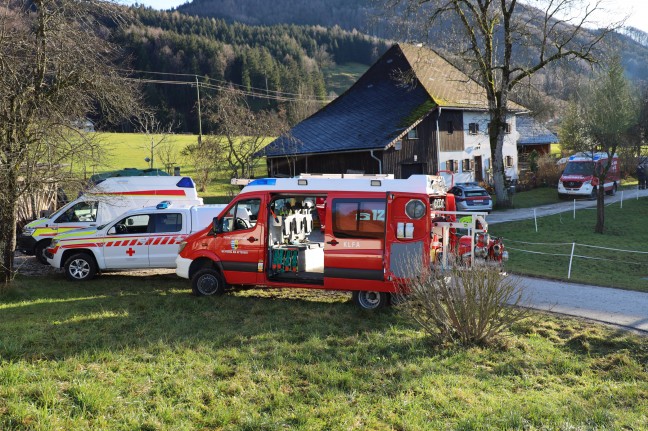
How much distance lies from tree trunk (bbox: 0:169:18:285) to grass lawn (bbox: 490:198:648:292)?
451 inches

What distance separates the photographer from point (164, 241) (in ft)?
40.5

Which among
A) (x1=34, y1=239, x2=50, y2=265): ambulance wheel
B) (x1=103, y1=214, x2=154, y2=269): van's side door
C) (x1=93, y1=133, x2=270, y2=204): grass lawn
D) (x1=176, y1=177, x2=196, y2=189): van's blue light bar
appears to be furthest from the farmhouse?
(x1=103, y1=214, x2=154, y2=269): van's side door

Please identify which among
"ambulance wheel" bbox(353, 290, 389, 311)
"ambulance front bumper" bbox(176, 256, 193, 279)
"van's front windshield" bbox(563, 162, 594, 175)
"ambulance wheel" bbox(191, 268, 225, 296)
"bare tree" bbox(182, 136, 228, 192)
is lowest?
"ambulance wheel" bbox(353, 290, 389, 311)

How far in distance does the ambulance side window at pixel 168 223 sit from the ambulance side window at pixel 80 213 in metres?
3.70

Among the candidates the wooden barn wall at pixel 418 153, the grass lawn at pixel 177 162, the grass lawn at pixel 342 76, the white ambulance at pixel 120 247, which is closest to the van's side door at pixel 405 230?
the white ambulance at pixel 120 247

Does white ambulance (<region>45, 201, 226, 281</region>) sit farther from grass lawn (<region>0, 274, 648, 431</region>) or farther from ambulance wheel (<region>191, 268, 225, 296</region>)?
grass lawn (<region>0, 274, 648, 431</region>)

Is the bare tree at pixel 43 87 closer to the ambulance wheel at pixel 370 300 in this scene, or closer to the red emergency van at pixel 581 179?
the ambulance wheel at pixel 370 300

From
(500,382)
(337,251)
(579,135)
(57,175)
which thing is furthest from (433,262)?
(579,135)

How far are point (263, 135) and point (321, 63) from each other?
74.4 meters

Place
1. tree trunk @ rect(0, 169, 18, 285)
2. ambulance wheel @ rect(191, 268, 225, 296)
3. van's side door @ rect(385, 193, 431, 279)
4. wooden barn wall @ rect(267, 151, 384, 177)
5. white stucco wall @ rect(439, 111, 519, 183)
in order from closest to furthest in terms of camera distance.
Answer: van's side door @ rect(385, 193, 431, 279) → tree trunk @ rect(0, 169, 18, 285) → ambulance wheel @ rect(191, 268, 225, 296) → wooden barn wall @ rect(267, 151, 384, 177) → white stucco wall @ rect(439, 111, 519, 183)

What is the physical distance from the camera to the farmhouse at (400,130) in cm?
2997

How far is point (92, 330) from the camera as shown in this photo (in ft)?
26.1

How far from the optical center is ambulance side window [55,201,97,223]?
15.1m

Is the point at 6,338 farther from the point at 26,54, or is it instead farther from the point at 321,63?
the point at 321,63
